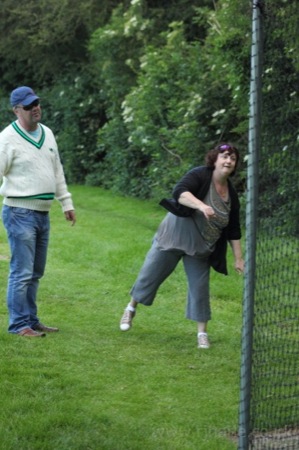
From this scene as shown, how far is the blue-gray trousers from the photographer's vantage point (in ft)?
28.0

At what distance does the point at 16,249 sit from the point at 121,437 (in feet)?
8.96

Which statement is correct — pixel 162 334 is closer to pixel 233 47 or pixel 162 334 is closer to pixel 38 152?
pixel 38 152

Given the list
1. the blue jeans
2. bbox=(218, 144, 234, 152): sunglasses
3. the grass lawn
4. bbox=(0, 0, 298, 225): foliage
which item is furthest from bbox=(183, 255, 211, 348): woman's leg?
bbox=(0, 0, 298, 225): foliage

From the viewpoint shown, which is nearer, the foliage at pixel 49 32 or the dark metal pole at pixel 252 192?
the dark metal pole at pixel 252 192

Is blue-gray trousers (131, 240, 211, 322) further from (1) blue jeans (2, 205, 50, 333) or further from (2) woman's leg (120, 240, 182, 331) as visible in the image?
(1) blue jeans (2, 205, 50, 333)

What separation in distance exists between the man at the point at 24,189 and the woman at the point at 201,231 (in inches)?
40.8

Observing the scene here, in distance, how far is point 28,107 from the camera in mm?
8289

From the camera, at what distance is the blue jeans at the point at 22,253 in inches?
329

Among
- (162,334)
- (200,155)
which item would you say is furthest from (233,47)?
(162,334)

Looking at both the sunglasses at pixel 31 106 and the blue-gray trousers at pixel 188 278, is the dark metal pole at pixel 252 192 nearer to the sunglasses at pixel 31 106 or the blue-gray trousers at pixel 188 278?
the blue-gray trousers at pixel 188 278

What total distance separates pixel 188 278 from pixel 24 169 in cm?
168

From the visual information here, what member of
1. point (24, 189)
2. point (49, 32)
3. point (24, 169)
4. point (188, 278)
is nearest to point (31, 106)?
point (24, 169)

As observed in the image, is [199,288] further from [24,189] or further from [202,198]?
[24,189]

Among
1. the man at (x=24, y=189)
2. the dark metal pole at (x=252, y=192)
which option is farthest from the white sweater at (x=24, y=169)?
the dark metal pole at (x=252, y=192)
